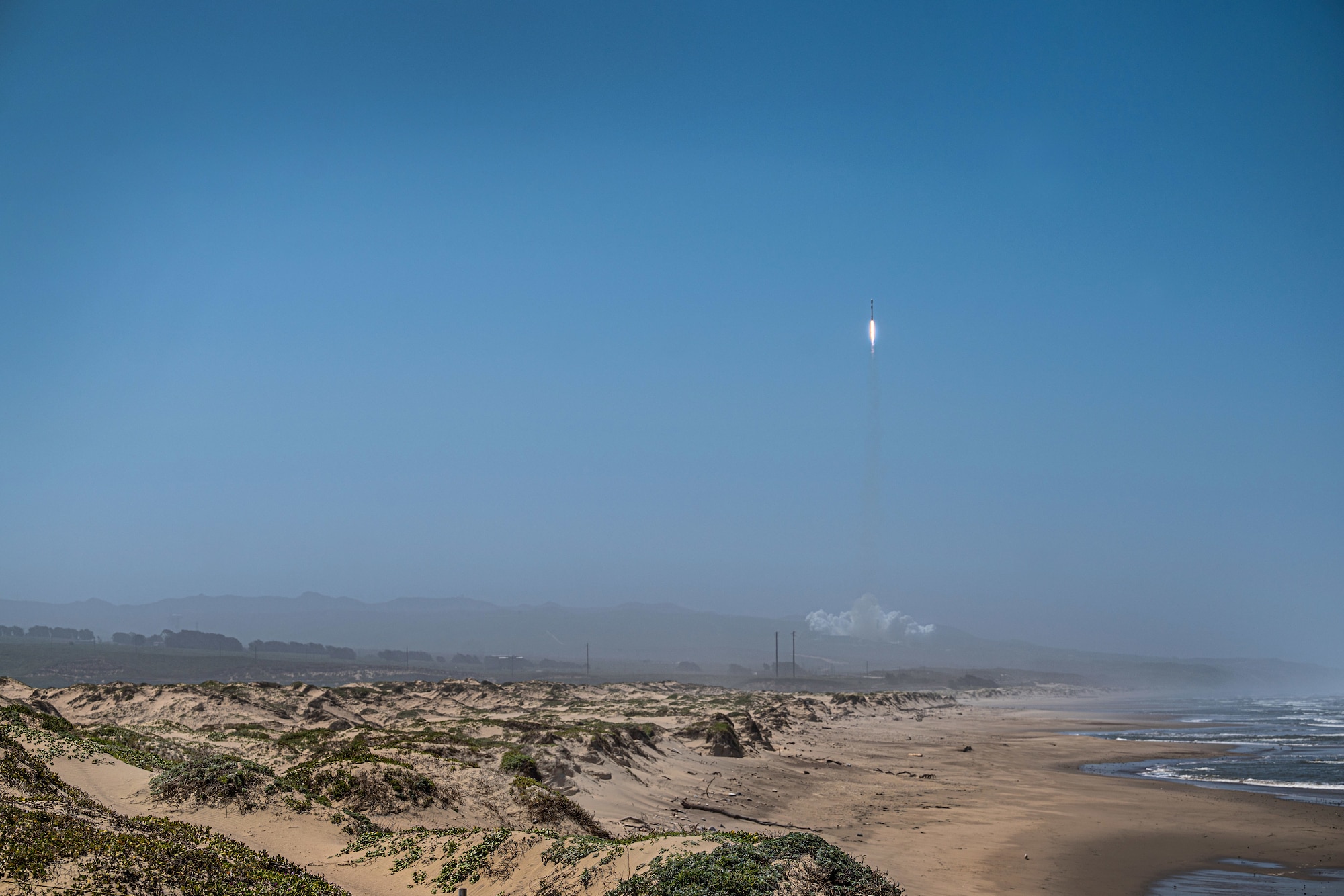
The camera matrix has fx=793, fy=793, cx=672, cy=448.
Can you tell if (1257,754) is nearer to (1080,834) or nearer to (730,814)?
(1080,834)

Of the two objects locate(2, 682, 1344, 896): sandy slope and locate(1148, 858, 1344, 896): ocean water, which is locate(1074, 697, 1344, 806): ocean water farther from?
locate(1148, 858, 1344, 896): ocean water

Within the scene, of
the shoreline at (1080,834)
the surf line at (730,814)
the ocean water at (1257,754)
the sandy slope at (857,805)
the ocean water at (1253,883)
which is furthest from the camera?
the ocean water at (1257,754)

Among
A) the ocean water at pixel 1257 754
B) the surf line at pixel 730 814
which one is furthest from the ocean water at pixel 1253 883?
the ocean water at pixel 1257 754

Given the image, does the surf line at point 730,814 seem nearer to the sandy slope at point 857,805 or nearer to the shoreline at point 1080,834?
the sandy slope at point 857,805

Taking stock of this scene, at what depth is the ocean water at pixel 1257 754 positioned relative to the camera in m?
37.7

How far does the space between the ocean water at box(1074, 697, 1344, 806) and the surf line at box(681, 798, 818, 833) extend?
78.7 feet

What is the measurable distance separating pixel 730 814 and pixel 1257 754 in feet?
144

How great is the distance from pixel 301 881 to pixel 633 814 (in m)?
13.6

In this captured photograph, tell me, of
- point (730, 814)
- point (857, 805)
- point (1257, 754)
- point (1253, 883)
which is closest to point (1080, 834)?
point (1253, 883)

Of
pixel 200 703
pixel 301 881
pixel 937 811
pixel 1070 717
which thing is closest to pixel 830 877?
pixel 301 881

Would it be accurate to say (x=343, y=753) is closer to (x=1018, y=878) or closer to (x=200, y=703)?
(x=1018, y=878)

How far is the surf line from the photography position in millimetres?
25094

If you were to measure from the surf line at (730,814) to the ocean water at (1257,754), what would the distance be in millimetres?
23980

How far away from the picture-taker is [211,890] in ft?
37.4
